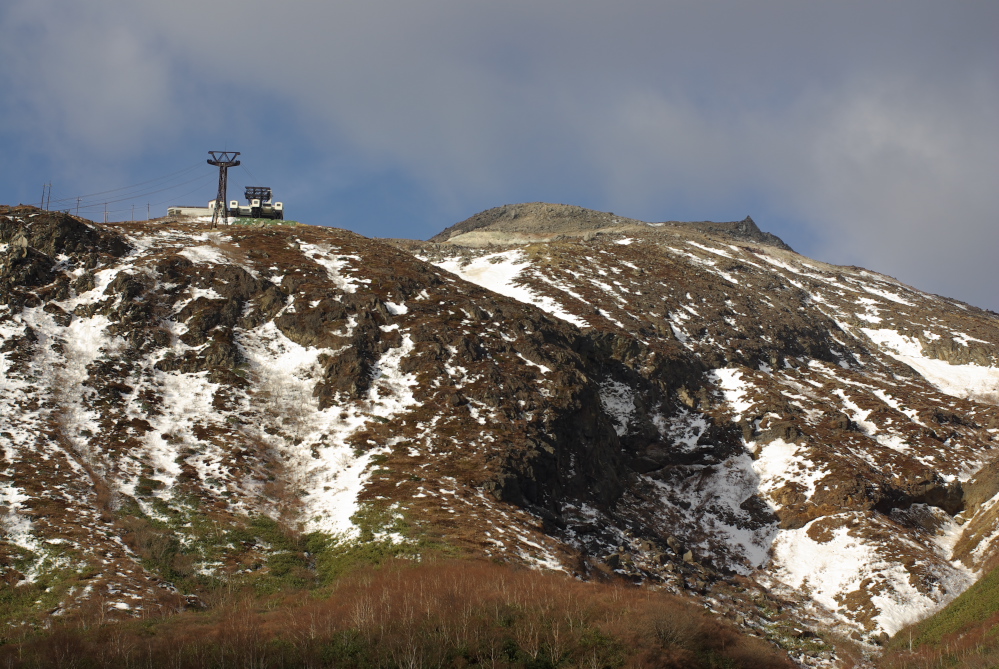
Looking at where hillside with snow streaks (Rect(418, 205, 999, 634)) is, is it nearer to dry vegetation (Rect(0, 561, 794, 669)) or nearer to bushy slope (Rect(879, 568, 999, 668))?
bushy slope (Rect(879, 568, 999, 668))

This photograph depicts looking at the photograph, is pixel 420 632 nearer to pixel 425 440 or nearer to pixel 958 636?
pixel 425 440

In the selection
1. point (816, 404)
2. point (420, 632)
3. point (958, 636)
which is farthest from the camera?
point (816, 404)

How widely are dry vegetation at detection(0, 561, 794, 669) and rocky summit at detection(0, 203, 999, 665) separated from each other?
3460 mm

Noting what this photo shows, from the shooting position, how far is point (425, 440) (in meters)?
45.2

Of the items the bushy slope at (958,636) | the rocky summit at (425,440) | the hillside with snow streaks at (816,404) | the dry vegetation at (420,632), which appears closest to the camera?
the dry vegetation at (420,632)

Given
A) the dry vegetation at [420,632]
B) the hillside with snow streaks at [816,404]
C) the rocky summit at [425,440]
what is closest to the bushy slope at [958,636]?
the rocky summit at [425,440]

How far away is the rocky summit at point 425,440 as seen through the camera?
3516 cm

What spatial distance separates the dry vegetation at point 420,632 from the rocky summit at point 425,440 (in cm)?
346

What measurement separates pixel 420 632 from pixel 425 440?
20.9m

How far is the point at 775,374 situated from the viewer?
68438 millimetres

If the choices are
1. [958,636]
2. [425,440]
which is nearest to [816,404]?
[958,636]

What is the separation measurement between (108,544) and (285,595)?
8.12 metres

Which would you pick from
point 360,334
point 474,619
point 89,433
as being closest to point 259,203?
point 360,334

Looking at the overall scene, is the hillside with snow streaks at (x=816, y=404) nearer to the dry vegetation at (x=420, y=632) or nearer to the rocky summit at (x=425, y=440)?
the rocky summit at (x=425, y=440)
